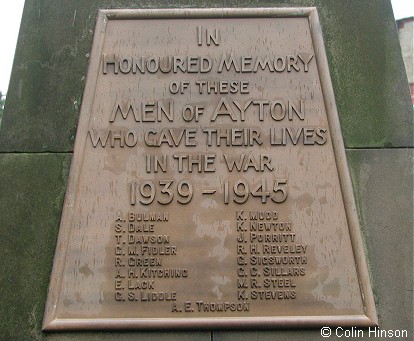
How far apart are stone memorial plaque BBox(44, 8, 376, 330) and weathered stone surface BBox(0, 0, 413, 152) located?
0.13 metres

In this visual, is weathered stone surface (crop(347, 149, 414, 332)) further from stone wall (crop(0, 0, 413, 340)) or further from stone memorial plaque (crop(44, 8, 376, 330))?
stone memorial plaque (crop(44, 8, 376, 330))

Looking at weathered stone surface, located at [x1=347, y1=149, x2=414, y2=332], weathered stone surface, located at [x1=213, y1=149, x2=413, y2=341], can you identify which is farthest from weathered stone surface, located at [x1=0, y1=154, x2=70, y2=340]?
weathered stone surface, located at [x1=347, y1=149, x2=414, y2=332]

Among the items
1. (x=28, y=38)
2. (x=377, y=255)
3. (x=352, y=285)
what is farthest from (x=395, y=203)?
(x=28, y=38)

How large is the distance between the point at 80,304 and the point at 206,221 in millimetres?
1005

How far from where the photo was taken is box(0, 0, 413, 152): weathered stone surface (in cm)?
378

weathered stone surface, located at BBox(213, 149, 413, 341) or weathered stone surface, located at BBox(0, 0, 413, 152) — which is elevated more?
weathered stone surface, located at BBox(0, 0, 413, 152)

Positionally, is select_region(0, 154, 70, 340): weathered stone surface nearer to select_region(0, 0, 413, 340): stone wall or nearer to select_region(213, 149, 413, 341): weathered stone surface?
select_region(0, 0, 413, 340): stone wall

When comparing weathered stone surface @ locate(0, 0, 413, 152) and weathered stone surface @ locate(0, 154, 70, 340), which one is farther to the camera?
weathered stone surface @ locate(0, 0, 413, 152)

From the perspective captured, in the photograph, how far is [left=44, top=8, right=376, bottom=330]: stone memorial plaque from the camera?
3.49 metres

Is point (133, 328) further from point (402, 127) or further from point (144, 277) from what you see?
point (402, 127)

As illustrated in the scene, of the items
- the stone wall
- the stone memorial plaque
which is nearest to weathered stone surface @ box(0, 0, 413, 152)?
the stone wall

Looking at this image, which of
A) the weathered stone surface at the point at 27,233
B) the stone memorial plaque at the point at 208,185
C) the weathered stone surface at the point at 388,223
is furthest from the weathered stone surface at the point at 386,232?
the weathered stone surface at the point at 27,233

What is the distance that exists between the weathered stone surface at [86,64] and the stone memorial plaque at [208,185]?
130 millimetres

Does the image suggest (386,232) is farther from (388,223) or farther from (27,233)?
(27,233)
